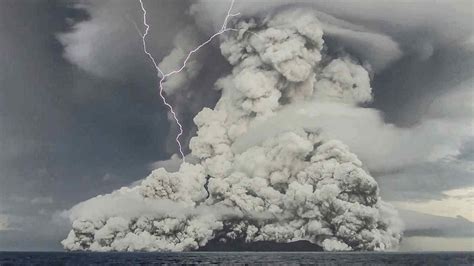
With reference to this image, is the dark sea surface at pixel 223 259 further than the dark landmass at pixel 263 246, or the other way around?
the dark landmass at pixel 263 246

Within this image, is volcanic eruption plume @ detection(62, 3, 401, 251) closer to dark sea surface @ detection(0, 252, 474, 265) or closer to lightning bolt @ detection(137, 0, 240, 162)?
lightning bolt @ detection(137, 0, 240, 162)

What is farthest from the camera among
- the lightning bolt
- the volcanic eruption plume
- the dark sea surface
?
the dark sea surface

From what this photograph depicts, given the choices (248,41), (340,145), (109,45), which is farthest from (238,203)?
(109,45)

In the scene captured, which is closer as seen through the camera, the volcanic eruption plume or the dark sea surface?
the volcanic eruption plume

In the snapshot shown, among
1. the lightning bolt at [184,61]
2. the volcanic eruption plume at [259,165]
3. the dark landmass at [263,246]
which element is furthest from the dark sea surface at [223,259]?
the lightning bolt at [184,61]

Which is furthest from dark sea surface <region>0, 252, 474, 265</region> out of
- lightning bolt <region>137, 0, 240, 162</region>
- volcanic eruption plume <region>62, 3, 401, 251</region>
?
lightning bolt <region>137, 0, 240, 162</region>

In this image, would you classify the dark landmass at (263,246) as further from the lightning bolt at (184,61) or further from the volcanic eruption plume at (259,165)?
the lightning bolt at (184,61)

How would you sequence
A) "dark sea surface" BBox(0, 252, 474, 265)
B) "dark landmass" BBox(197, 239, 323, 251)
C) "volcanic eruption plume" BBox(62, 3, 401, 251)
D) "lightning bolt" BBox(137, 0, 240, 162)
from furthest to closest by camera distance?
"dark landmass" BBox(197, 239, 323, 251) → "dark sea surface" BBox(0, 252, 474, 265) → "volcanic eruption plume" BBox(62, 3, 401, 251) → "lightning bolt" BBox(137, 0, 240, 162)

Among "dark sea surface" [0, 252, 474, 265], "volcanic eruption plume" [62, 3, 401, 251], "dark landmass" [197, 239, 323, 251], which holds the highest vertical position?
"volcanic eruption plume" [62, 3, 401, 251]

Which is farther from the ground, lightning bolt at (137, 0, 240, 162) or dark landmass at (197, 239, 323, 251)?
lightning bolt at (137, 0, 240, 162)
